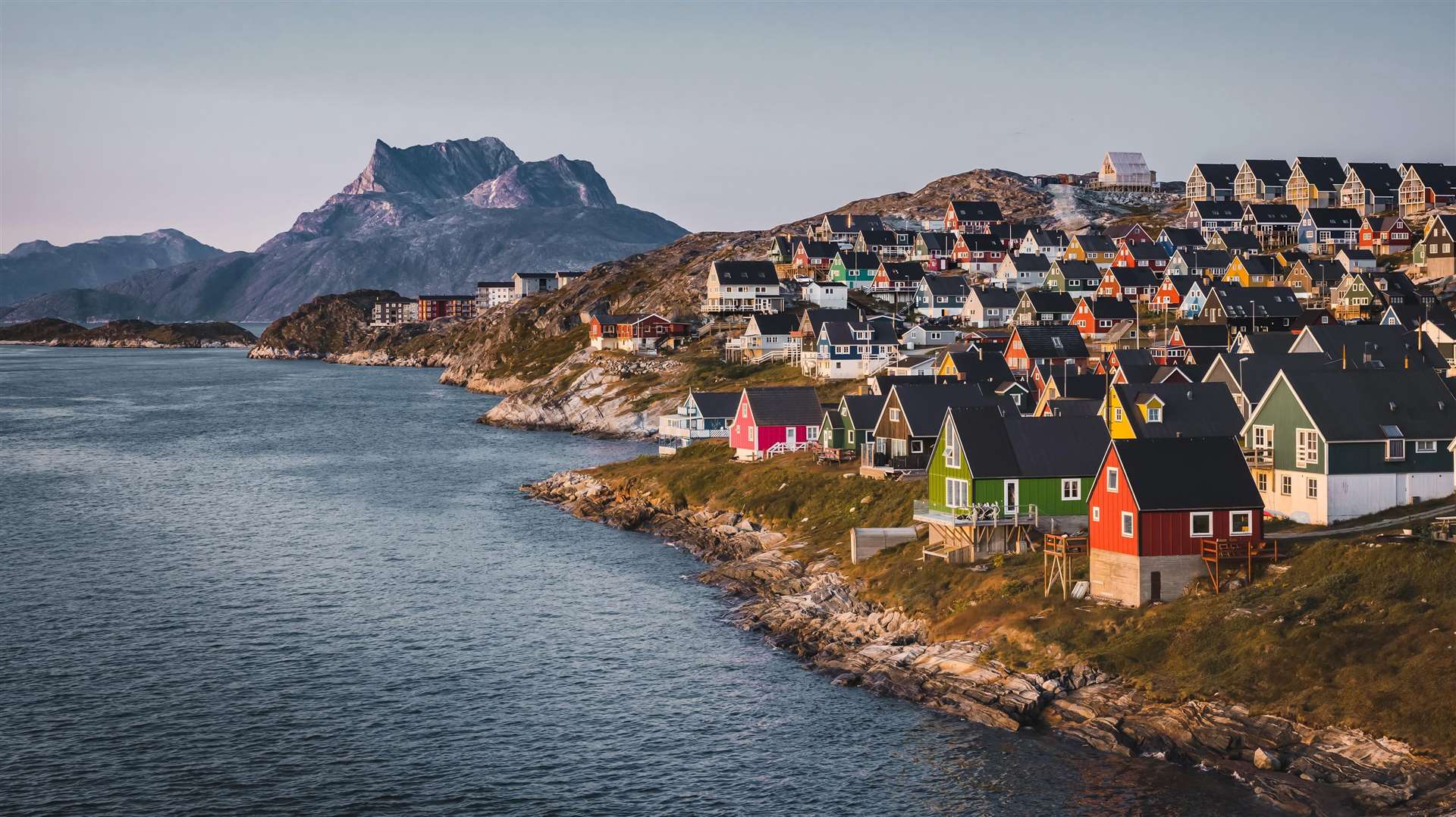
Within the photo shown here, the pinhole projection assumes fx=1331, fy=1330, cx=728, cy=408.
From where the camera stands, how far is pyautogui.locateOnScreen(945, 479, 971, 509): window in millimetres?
69375

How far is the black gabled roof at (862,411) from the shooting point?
324 feet

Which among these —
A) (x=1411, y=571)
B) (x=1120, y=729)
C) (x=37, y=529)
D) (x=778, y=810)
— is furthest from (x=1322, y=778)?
(x=37, y=529)

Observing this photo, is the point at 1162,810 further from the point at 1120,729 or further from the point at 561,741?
the point at 561,741

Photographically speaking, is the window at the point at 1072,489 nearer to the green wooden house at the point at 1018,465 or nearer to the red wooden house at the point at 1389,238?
the green wooden house at the point at 1018,465

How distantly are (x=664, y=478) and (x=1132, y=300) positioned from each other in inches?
3293

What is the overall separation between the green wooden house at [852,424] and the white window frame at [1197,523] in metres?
40.7

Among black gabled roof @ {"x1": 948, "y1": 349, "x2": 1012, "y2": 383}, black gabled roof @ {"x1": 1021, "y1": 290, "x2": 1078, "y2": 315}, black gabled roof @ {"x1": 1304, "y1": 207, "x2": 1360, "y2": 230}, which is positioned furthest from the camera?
black gabled roof @ {"x1": 1304, "y1": 207, "x2": 1360, "y2": 230}

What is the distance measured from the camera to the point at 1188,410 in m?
74.2

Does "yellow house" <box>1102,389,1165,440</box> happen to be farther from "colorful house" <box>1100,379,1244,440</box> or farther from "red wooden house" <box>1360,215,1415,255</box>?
"red wooden house" <box>1360,215,1415,255</box>

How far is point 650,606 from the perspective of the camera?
2918 inches

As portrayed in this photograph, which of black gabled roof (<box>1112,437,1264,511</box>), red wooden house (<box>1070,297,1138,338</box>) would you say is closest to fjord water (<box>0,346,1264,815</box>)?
black gabled roof (<box>1112,437,1264,511</box>)

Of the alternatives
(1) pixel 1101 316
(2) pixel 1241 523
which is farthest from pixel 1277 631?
(1) pixel 1101 316

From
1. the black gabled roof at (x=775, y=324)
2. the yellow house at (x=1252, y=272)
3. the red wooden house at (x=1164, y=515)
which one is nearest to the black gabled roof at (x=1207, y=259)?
the yellow house at (x=1252, y=272)

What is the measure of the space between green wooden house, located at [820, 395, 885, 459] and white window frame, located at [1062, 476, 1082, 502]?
1106 inches
